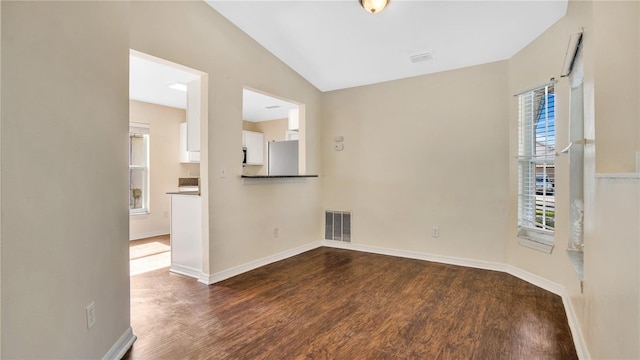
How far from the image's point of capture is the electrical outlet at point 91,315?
1.55 metres

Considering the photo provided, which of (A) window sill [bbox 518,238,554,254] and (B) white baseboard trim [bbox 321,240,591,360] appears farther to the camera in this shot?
(A) window sill [bbox 518,238,554,254]

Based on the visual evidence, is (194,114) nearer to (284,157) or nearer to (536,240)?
(284,157)

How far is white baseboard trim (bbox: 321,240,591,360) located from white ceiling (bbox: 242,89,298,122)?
2442mm

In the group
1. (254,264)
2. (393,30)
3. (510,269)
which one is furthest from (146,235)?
(510,269)

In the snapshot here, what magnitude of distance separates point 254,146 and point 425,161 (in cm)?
417

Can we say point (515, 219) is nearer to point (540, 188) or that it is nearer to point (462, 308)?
point (540, 188)

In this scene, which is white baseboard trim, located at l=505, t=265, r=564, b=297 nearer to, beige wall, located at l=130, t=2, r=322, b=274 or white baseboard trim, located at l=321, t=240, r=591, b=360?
white baseboard trim, located at l=321, t=240, r=591, b=360

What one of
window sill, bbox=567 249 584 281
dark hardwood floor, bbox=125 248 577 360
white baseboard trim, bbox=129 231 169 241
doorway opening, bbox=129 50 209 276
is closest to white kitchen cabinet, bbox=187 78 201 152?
doorway opening, bbox=129 50 209 276

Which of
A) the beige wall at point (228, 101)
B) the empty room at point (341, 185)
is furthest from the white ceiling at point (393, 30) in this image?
the beige wall at point (228, 101)

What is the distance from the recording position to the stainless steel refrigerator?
4.81 metres

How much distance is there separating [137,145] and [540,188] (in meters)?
6.13

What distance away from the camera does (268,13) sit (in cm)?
293

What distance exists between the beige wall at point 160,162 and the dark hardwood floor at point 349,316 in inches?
92.4

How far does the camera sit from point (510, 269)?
10.8 feet
